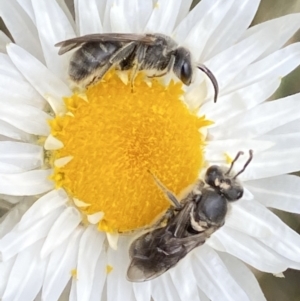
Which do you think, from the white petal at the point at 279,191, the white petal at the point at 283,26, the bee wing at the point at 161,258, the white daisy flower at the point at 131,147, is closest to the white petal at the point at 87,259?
the white daisy flower at the point at 131,147

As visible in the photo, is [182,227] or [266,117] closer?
[182,227]

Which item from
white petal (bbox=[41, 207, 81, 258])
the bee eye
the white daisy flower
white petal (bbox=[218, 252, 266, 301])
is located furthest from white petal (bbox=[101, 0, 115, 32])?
white petal (bbox=[218, 252, 266, 301])

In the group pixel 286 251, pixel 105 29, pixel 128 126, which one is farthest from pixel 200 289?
pixel 105 29

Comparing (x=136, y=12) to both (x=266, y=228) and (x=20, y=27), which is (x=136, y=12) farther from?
(x=266, y=228)

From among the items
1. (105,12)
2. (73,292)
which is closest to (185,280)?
(73,292)

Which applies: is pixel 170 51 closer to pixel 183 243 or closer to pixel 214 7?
pixel 214 7

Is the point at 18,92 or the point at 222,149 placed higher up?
the point at 18,92

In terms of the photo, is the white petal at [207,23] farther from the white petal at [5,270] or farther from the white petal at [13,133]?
the white petal at [5,270]
